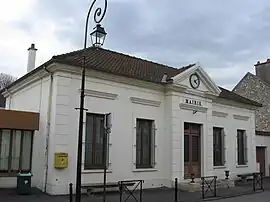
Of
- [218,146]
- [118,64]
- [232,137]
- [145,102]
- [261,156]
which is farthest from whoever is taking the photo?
[261,156]

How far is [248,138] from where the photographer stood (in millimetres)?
21156

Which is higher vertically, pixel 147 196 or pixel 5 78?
pixel 5 78

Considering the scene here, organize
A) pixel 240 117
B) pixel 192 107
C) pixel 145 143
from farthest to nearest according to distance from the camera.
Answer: pixel 240 117, pixel 192 107, pixel 145 143

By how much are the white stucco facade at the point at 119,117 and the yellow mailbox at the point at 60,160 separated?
20 cm

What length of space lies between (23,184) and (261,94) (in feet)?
73.0

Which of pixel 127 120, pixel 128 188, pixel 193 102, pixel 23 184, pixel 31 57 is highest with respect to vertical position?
pixel 31 57

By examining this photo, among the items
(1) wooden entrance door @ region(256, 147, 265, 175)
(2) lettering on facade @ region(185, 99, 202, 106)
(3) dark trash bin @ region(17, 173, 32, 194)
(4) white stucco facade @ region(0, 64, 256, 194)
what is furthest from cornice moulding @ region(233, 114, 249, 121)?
(3) dark trash bin @ region(17, 173, 32, 194)

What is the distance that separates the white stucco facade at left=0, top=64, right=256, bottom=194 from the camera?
42.0ft

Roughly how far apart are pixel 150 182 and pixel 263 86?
57.8 feet

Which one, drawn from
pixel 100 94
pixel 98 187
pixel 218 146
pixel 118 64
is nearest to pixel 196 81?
pixel 118 64

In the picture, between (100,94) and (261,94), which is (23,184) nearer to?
(100,94)

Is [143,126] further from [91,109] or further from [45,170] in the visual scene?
[45,170]

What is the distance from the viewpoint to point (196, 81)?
17062mm

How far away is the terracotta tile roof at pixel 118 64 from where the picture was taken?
13867mm
